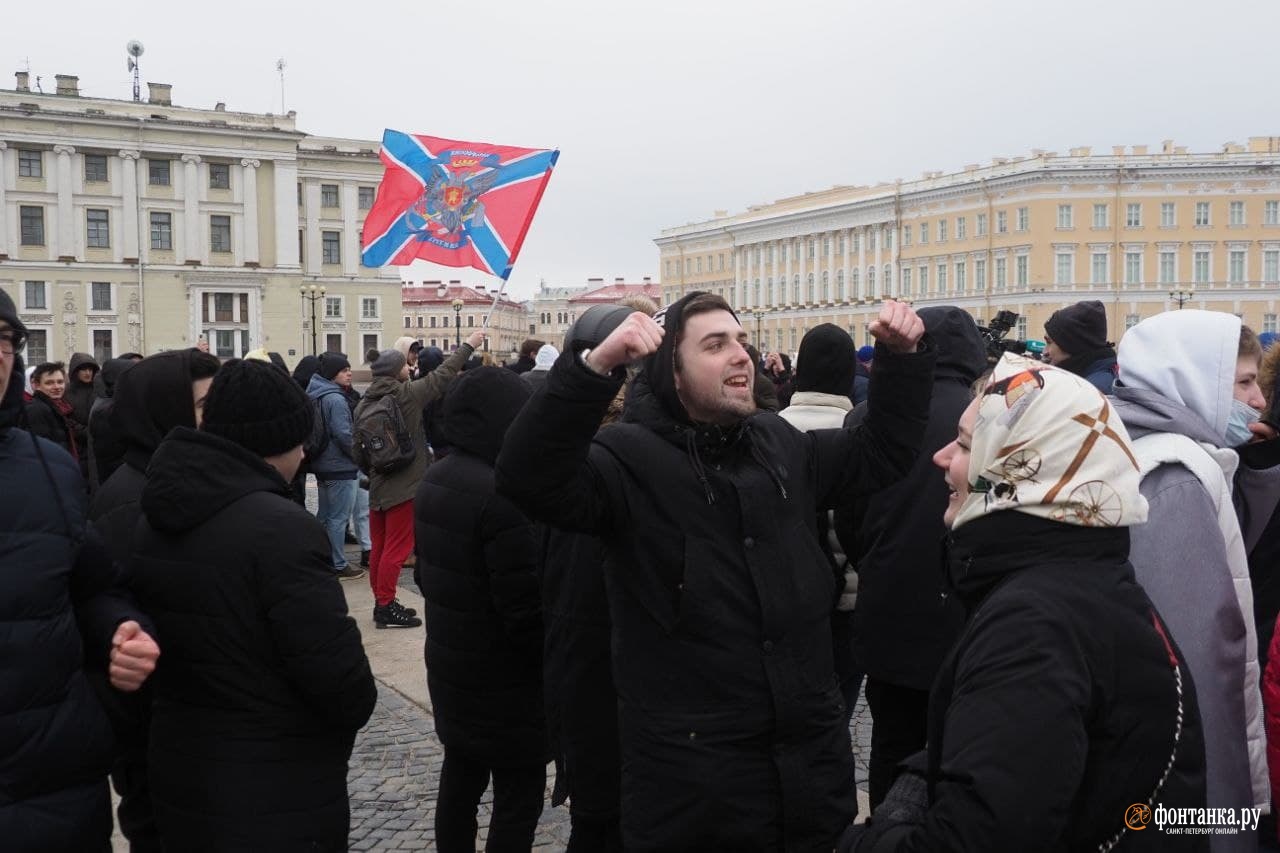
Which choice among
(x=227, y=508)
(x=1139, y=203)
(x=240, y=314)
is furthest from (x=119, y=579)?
(x=1139, y=203)

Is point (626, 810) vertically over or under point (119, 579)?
under

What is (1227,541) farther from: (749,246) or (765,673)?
(749,246)

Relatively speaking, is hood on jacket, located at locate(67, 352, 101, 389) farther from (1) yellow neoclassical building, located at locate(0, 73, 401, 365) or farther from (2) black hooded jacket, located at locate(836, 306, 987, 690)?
(1) yellow neoclassical building, located at locate(0, 73, 401, 365)

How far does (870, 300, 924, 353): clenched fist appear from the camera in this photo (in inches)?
107

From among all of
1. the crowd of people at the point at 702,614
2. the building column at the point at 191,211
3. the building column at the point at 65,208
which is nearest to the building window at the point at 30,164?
the building column at the point at 65,208

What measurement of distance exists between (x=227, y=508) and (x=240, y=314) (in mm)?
65855

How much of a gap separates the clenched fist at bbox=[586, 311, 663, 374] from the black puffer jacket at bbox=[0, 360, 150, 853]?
1.23m

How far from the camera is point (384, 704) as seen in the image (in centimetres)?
560

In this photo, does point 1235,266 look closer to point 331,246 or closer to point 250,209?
point 331,246

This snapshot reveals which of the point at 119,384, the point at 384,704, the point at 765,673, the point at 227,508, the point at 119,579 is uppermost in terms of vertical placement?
the point at 119,384

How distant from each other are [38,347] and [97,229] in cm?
783

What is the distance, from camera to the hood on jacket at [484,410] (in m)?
3.79

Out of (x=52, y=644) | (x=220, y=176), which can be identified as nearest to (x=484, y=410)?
(x=52, y=644)

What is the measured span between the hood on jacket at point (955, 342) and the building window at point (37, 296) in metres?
65.1
